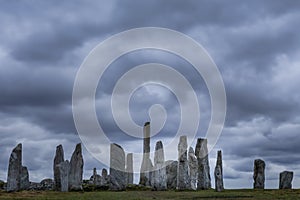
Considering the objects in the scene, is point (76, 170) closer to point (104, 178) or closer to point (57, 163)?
point (57, 163)

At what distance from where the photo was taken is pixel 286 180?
2090 inches

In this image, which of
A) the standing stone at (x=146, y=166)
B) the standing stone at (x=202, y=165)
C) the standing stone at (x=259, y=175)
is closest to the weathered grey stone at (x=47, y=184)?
A: the standing stone at (x=146, y=166)

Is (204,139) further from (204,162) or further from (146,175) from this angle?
(146,175)

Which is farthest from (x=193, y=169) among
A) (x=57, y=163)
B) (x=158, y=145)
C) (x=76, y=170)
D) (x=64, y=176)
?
(x=57, y=163)

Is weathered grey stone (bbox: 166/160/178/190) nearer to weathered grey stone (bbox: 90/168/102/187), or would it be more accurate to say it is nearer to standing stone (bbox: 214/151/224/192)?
standing stone (bbox: 214/151/224/192)

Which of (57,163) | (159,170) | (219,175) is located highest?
(57,163)

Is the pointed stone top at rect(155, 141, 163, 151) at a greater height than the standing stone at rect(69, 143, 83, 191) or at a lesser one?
greater

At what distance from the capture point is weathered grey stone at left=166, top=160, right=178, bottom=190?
59.1 m

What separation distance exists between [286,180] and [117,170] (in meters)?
17.4

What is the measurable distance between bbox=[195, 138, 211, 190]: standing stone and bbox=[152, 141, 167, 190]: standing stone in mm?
4091

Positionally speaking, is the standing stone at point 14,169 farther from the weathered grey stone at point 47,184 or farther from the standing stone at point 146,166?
the standing stone at point 146,166

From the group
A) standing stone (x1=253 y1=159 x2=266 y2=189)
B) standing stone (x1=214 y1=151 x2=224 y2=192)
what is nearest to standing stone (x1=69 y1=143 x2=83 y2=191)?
standing stone (x1=214 y1=151 x2=224 y2=192)

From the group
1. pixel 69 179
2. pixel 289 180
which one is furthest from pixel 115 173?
pixel 289 180

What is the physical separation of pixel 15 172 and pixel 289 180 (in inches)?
1086
